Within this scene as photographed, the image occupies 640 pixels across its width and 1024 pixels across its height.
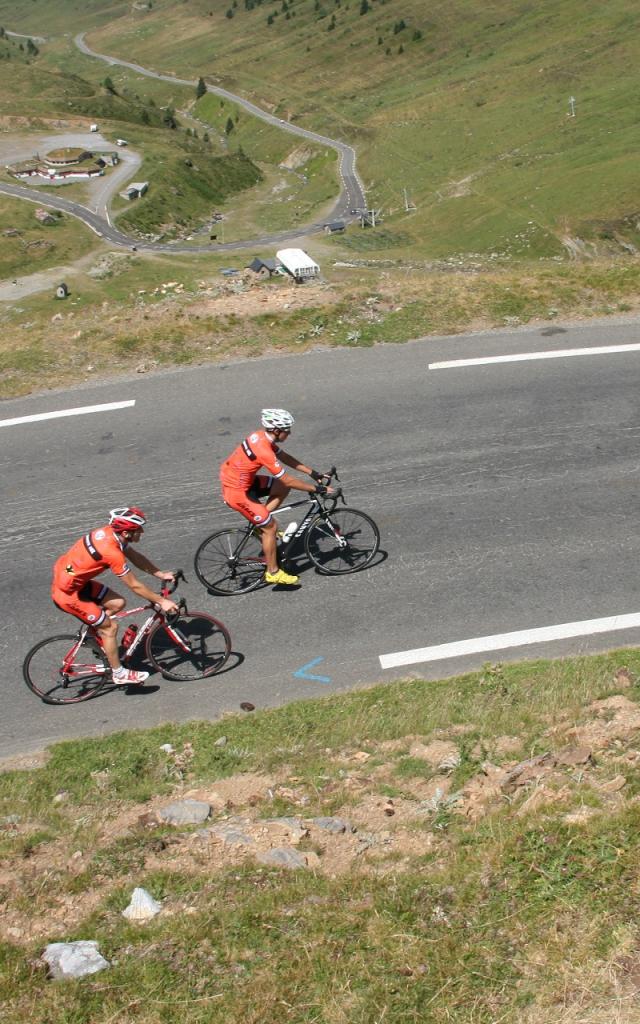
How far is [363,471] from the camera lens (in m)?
13.6

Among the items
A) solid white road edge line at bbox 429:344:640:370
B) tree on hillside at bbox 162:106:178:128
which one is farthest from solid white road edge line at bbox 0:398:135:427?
tree on hillside at bbox 162:106:178:128

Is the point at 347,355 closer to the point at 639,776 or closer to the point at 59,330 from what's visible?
the point at 59,330

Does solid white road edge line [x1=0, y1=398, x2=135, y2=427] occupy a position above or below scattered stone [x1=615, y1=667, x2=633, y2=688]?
above

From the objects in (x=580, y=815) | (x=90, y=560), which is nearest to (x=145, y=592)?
(x=90, y=560)

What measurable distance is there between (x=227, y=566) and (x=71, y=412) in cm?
565

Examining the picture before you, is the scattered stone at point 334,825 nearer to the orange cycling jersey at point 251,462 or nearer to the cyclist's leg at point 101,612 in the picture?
the cyclist's leg at point 101,612

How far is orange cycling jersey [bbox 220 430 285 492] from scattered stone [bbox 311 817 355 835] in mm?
4530

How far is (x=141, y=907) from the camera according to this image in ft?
21.6

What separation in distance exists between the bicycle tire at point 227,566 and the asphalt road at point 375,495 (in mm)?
221

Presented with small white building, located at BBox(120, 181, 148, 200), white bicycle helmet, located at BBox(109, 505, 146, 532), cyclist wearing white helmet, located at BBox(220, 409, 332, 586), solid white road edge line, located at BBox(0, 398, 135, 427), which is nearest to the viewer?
white bicycle helmet, located at BBox(109, 505, 146, 532)

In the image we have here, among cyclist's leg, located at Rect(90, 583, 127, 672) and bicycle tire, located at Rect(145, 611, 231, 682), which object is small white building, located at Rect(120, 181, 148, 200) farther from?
cyclist's leg, located at Rect(90, 583, 127, 672)

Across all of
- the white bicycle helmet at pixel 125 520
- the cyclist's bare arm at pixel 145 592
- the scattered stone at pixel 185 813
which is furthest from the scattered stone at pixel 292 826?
the white bicycle helmet at pixel 125 520

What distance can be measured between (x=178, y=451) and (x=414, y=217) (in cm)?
6623

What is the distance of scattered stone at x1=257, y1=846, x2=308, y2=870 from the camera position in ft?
22.9
